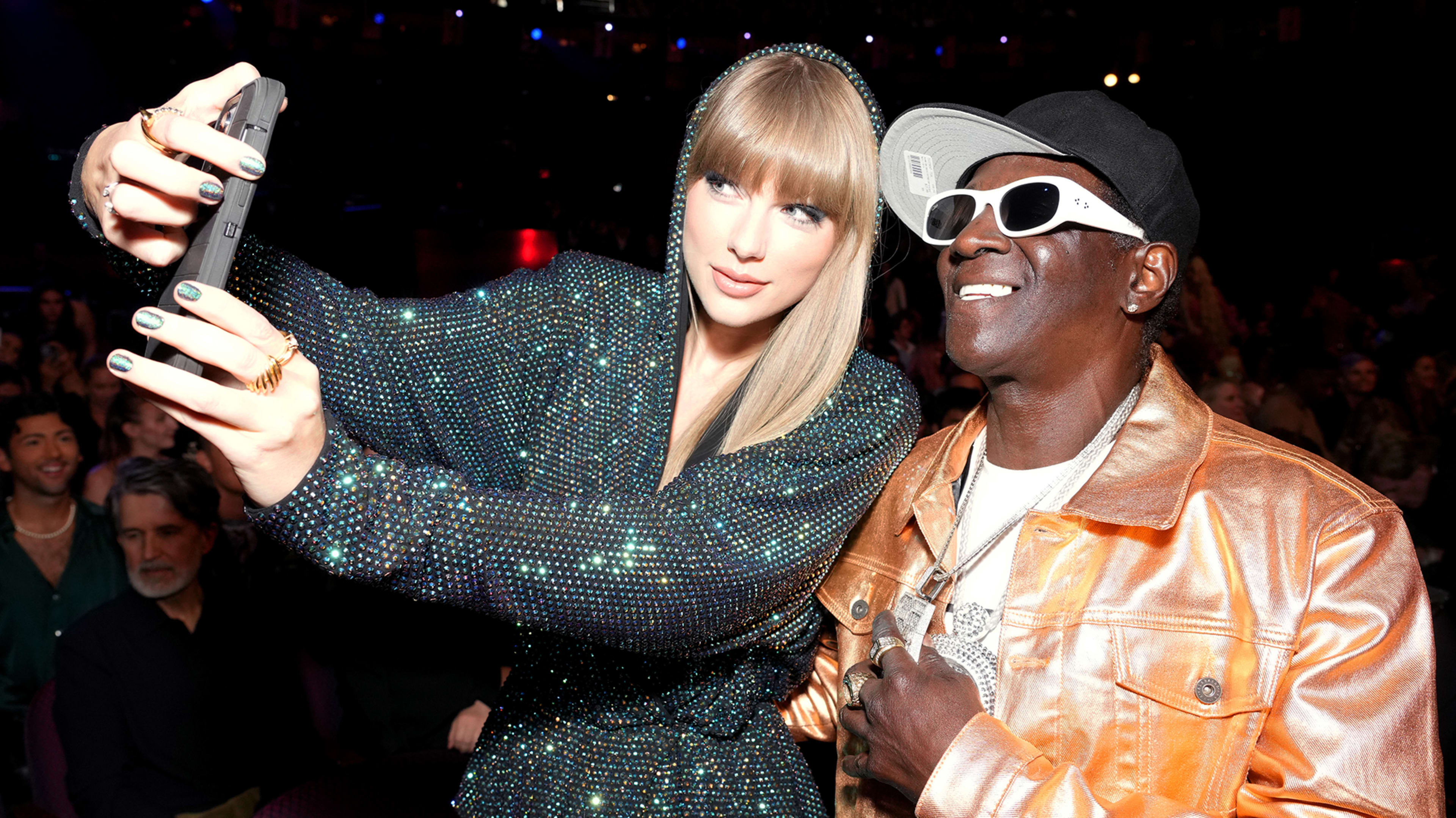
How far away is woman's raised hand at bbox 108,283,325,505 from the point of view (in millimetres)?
987

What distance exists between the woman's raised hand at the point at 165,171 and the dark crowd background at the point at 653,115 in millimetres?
7205

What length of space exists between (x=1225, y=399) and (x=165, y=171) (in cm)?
584

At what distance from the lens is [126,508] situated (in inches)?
140

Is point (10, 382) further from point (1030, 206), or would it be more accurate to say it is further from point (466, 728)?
point (1030, 206)

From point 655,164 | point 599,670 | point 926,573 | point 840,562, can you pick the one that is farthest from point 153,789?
point 655,164

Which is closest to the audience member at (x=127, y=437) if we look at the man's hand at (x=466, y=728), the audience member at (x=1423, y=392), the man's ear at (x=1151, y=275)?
the man's hand at (x=466, y=728)

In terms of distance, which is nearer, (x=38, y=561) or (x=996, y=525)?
(x=996, y=525)

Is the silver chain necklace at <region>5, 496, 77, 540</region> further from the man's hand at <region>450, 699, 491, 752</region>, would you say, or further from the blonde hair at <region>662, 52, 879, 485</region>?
the blonde hair at <region>662, 52, 879, 485</region>

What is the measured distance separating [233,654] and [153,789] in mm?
449

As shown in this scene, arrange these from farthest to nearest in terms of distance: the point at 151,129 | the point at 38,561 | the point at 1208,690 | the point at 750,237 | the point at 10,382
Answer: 1. the point at 10,382
2. the point at 38,561
3. the point at 750,237
4. the point at 1208,690
5. the point at 151,129

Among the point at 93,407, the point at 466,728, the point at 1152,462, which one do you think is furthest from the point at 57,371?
the point at 1152,462

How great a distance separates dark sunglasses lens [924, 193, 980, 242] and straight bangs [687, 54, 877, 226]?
0.41 feet

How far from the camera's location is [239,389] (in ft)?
3.40

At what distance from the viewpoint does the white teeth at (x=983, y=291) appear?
1.65 meters
